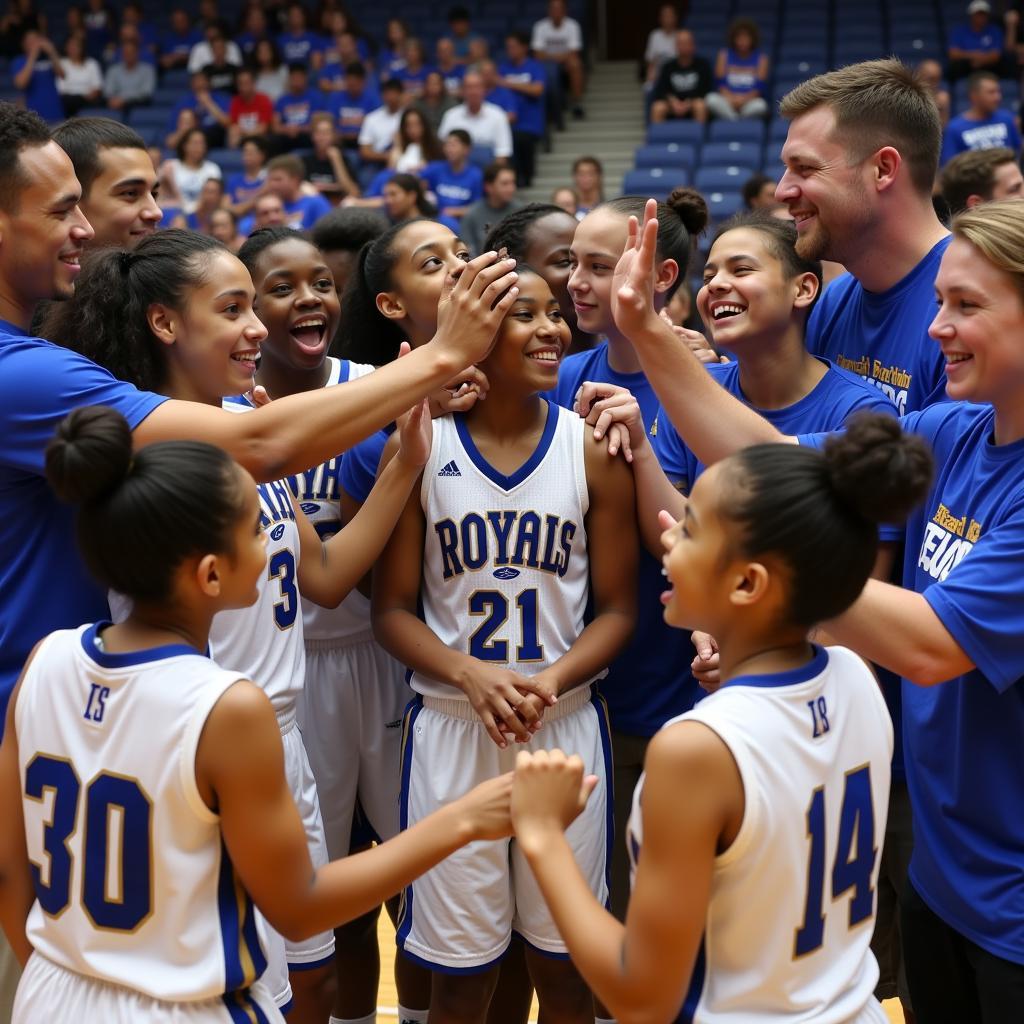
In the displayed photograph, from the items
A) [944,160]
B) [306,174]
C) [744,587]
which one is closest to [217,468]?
[744,587]

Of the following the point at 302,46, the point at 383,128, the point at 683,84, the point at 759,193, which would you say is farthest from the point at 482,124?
the point at 759,193

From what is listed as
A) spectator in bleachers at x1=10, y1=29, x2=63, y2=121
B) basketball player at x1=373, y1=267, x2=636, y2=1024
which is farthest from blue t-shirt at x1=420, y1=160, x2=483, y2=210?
basketball player at x1=373, y1=267, x2=636, y2=1024

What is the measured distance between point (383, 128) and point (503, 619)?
11.0 metres

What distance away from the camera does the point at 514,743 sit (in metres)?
2.84

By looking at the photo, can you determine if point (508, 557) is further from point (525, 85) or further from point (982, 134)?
point (525, 85)

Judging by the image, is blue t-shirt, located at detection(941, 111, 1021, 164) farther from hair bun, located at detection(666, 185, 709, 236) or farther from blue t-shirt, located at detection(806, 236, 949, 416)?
blue t-shirt, located at detection(806, 236, 949, 416)

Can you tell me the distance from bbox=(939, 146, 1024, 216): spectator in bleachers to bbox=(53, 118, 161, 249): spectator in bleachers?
3.32 m

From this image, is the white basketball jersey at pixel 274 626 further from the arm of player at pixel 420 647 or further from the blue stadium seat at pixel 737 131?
the blue stadium seat at pixel 737 131

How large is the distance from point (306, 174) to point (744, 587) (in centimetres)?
1131

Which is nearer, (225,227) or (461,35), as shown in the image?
(225,227)

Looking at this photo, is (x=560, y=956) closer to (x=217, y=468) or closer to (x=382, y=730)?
(x=382, y=730)

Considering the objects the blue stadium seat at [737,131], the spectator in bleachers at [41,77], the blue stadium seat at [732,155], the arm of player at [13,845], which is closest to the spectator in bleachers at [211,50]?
the spectator in bleachers at [41,77]

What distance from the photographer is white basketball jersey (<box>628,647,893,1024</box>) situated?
5.61ft

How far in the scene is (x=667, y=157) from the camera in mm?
12266
